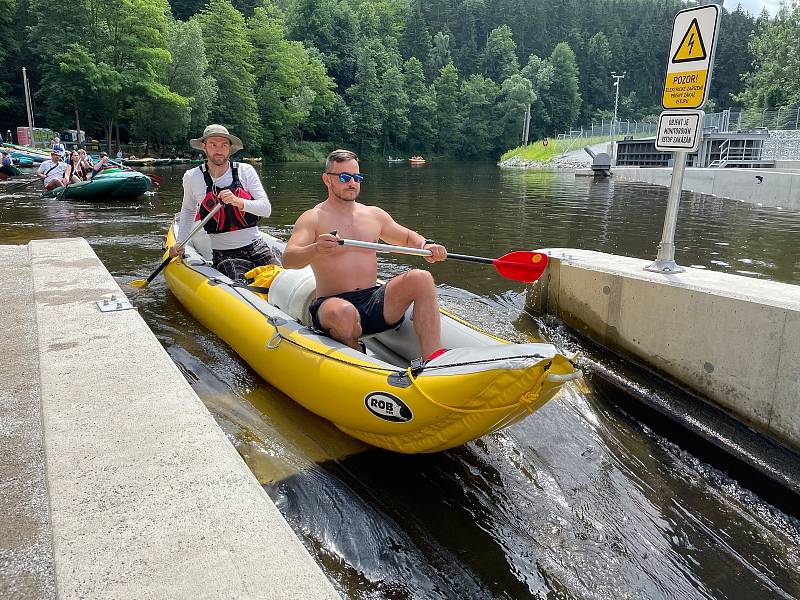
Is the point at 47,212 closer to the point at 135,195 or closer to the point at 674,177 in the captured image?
the point at 135,195

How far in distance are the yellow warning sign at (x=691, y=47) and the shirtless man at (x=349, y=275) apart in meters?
2.48

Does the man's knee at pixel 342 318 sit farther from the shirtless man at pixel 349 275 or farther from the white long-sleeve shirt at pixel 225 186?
the white long-sleeve shirt at pixel 225 186

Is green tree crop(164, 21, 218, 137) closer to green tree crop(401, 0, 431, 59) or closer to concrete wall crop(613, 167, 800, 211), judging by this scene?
concrete wall crop(613, 167, 800, 211)

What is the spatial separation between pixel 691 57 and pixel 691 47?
2.8 inches

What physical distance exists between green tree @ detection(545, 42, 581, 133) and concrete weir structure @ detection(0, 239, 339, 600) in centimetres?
8718

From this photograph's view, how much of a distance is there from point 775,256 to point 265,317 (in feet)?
27.8

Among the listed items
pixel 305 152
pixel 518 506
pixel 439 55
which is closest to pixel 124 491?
pixel 518 506

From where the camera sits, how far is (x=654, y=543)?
3.03m

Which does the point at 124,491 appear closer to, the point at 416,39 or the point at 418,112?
the point at 418,112

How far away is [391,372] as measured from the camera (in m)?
3.26

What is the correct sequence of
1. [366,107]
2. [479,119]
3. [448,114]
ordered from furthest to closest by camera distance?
[479,119]
[448,114]
[366,107]

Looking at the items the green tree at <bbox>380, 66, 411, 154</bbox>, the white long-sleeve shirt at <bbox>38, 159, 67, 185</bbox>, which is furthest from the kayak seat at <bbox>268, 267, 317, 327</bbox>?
the green tree at <bbox>380, 66, 411, 154</bbox>

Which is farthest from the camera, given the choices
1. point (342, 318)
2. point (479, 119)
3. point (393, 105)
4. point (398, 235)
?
point (479, 119)

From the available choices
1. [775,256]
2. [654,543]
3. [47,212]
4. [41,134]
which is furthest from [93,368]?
[41,134]
